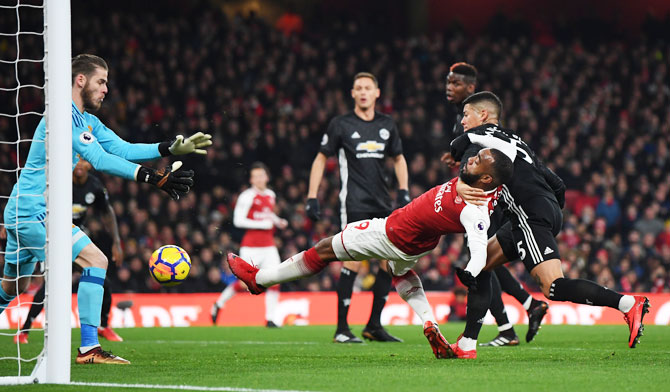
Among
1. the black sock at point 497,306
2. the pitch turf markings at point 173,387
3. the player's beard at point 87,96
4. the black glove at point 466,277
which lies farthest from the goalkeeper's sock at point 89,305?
the black sock at point 497,306

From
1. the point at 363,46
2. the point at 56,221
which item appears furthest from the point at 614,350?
the point at 363,46

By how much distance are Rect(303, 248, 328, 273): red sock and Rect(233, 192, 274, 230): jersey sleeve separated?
6231mm

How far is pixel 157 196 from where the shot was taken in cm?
1623

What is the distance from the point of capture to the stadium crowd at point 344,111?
1602 centimetres

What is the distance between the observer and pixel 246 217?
41.3 feet

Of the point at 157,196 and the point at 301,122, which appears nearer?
the point at 157,196

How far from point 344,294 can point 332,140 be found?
1.49 meters

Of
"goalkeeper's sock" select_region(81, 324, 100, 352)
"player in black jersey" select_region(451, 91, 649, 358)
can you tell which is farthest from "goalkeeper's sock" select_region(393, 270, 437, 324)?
"goalkeeper's sock" select_region(81, 324, 100, 352)

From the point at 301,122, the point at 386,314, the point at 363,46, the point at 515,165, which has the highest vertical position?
the point at 363,46

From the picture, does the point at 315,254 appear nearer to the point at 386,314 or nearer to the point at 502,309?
the point at 502,309

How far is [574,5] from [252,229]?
14.6m

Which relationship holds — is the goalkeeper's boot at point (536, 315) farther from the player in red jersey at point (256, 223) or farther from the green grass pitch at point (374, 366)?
the player in red jersey at point (256, 223)

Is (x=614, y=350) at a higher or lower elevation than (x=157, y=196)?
lower

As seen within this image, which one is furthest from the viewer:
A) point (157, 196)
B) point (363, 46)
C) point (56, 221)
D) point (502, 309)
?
point (363, 46)
